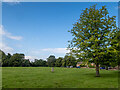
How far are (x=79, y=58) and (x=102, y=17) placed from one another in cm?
699

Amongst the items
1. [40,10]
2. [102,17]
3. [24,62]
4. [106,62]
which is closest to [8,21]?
[40,10]

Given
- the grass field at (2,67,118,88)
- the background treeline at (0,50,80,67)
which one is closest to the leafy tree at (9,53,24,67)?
the background treeline at (0,50,80,67)

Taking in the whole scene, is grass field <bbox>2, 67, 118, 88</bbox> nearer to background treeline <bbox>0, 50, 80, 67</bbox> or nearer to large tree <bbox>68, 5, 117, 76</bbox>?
large tree <bbox>68, 5, 117, 76</bbox>

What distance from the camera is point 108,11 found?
1895 centimetres

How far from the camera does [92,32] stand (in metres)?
16.6

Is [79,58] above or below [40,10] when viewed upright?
below

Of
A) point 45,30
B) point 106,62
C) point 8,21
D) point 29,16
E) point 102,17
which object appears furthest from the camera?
point 45,30

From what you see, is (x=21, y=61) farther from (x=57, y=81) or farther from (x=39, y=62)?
(x=57, y=81)

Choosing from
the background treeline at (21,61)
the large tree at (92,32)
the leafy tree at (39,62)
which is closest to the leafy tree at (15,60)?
the background treeline at (21,61)

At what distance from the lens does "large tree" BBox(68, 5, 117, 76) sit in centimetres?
1667

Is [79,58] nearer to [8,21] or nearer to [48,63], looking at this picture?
[8,21]

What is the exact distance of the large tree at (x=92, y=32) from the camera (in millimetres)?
16672

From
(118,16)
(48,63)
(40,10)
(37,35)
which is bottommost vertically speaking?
(48,63)

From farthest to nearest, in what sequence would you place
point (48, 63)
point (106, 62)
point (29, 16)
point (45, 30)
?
point (48, 63) < point (45, 30) < point (29, 16) < point (106, 62)
